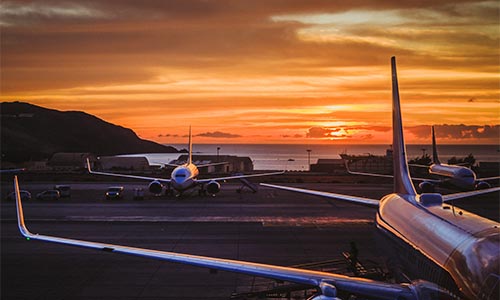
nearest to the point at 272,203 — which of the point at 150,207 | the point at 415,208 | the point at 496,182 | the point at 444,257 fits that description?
the point at 150,207

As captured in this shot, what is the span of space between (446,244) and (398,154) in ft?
38.1

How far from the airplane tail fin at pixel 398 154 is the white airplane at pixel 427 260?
3.40 meters

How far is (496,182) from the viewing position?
85625mm

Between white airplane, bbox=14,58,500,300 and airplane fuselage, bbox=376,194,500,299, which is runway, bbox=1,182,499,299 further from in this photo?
white airplane, bbox=14,58,500,300

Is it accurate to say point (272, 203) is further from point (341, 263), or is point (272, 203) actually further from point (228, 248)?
point (341, 263)

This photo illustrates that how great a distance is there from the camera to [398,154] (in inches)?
977

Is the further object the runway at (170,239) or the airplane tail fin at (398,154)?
the airplane tail fin at (398,154)

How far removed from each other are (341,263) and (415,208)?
7.73m

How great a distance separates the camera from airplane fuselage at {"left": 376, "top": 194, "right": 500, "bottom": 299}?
11172 millimetres

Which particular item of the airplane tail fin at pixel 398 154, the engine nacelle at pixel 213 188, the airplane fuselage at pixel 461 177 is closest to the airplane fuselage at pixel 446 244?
the airplane tail fin at pixel 398 154

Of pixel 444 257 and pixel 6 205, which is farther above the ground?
pixel 444 257

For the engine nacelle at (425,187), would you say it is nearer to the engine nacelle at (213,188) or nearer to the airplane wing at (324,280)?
the engine nacelle at (213,188)

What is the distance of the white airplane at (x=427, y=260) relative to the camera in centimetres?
1149

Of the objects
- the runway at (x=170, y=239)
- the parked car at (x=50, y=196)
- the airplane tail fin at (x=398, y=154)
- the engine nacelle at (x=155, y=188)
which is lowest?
the runway at (x=170, y=239)
